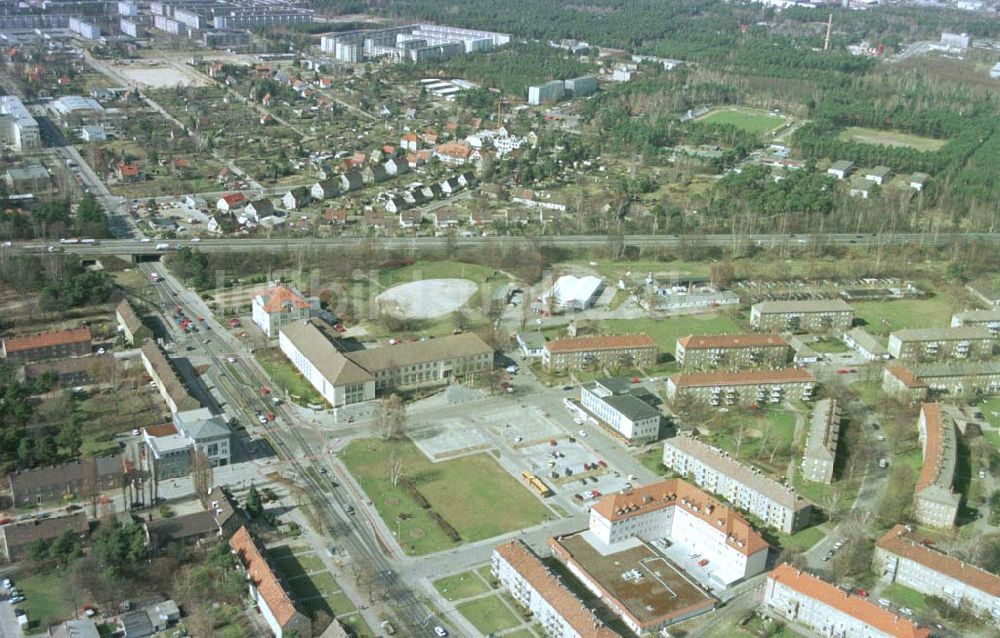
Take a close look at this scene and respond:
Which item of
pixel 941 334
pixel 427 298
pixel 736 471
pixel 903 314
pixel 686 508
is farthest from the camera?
pixel 903 314

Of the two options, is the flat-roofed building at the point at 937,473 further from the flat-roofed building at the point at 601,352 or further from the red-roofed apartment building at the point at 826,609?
the flat-roofed building at the point at 601,352

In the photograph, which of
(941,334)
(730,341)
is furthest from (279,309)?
(941,334)

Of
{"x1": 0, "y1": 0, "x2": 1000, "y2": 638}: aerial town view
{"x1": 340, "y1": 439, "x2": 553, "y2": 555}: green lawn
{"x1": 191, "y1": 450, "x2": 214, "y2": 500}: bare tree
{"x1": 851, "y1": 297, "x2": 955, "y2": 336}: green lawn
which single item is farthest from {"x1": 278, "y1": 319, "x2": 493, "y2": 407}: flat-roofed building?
{"x1": 851, "y1": 297, "x2": 955, "y2": 336}: green lawn

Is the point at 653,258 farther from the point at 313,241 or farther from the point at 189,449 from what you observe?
the point at 189,449

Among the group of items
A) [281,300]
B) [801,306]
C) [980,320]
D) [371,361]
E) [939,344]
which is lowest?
[371,361]

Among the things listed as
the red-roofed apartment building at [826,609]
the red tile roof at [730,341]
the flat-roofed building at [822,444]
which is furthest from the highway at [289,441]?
the red tile roof at [730,341]

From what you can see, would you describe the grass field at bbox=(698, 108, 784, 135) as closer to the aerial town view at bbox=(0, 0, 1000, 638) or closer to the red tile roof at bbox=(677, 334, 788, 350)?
the aerial town view at bbox=(0, 0, 1000, 638)

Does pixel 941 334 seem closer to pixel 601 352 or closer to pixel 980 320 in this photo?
pixel 980 320
